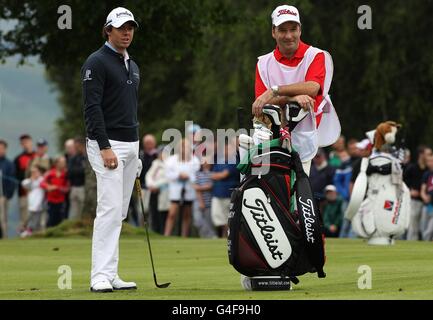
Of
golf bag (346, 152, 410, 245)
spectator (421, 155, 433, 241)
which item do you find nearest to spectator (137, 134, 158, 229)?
spectator (421, 155, 433, 241)

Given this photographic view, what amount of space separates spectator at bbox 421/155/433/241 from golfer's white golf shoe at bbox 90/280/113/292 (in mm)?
13887

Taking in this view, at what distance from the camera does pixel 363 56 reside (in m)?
34.5

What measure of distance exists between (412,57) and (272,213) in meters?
23.2

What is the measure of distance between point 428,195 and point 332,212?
1893mm

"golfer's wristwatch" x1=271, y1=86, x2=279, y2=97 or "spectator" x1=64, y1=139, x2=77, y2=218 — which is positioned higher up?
"golfer's wristwatch" x1=271, y1=86, x2=279, y2=97

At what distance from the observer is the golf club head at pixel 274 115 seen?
453 inches

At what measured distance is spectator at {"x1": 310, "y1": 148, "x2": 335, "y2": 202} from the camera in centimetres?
2530

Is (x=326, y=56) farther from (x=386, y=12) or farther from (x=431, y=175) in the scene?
(x=386, y=12)

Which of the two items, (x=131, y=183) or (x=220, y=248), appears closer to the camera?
(x=131, y=183)

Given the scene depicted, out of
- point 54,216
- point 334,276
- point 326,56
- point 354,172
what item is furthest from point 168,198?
point 326,56

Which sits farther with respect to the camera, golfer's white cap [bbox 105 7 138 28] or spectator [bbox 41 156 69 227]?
spectator [bbox 41 156 69 227]

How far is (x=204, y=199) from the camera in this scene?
2739 cm

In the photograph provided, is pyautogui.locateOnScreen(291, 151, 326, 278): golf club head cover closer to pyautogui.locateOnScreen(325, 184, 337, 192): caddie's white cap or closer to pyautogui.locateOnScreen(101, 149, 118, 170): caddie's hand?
pyautogui.locateOnScreen(101, 149, 118, 170): caddie's hand

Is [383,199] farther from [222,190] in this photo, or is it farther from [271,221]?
[271,221]
